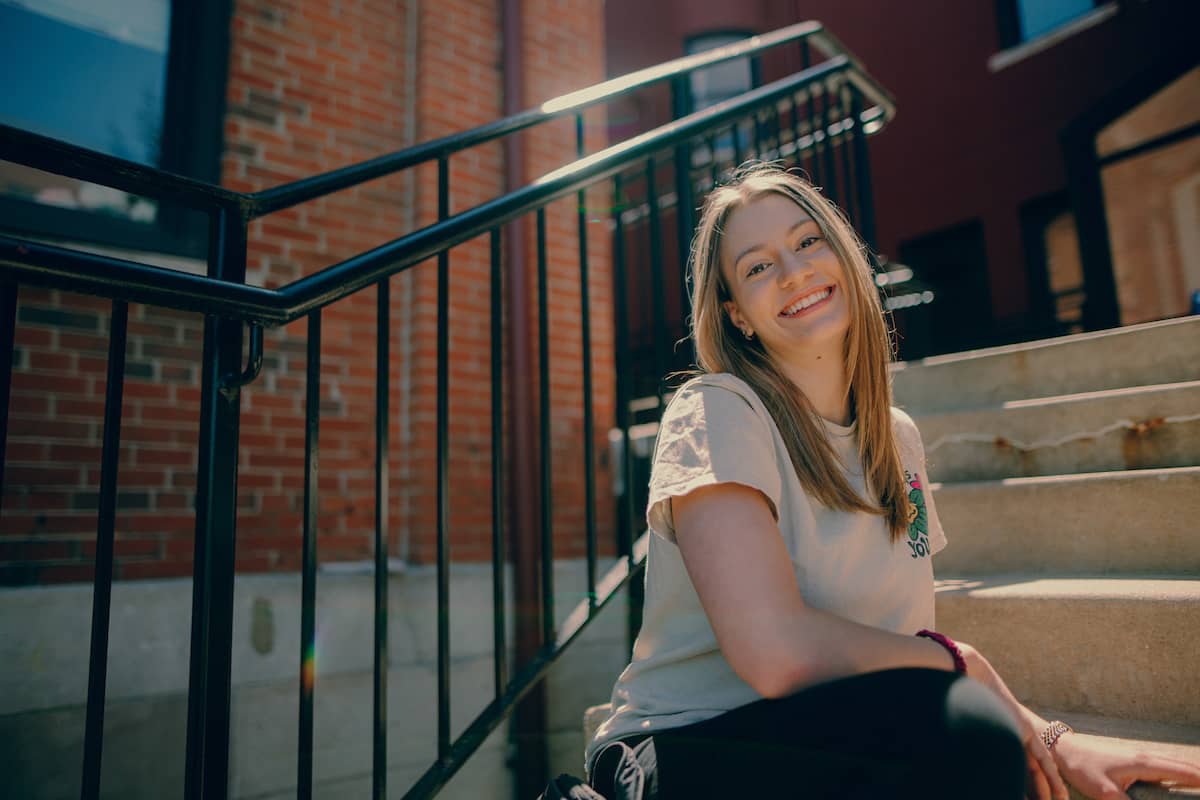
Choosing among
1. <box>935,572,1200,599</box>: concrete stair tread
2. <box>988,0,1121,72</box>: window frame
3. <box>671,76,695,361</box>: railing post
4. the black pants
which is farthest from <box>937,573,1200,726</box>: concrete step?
<box>988,0,1121,72</box>: window frame

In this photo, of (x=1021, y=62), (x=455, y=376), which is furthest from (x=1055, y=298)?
(x=455, y=376)

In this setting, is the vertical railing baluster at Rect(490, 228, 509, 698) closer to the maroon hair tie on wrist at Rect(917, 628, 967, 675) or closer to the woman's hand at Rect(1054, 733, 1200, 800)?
the maroon hair tie on wrist at Rect(917, 628, 967, 675)

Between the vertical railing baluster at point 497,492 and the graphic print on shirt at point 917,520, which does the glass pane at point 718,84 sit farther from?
the graphic print on shirt at point 917,520

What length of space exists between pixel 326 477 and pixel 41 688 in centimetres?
110

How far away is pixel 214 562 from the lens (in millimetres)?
1286

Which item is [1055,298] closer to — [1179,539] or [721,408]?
[1179,539]

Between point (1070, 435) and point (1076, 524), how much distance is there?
338mm

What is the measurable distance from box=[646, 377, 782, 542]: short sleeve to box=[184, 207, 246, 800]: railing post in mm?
690

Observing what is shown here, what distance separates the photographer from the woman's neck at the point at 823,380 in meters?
1.42

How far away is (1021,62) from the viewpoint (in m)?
8.20

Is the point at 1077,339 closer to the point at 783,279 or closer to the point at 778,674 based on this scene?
the point at 783,279

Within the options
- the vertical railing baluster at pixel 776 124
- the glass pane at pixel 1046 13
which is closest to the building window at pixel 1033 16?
the glass pane at pixel 1046 13

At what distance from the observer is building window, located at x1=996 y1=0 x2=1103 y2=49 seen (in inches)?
312

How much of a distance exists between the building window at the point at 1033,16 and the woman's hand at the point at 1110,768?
8683mm
